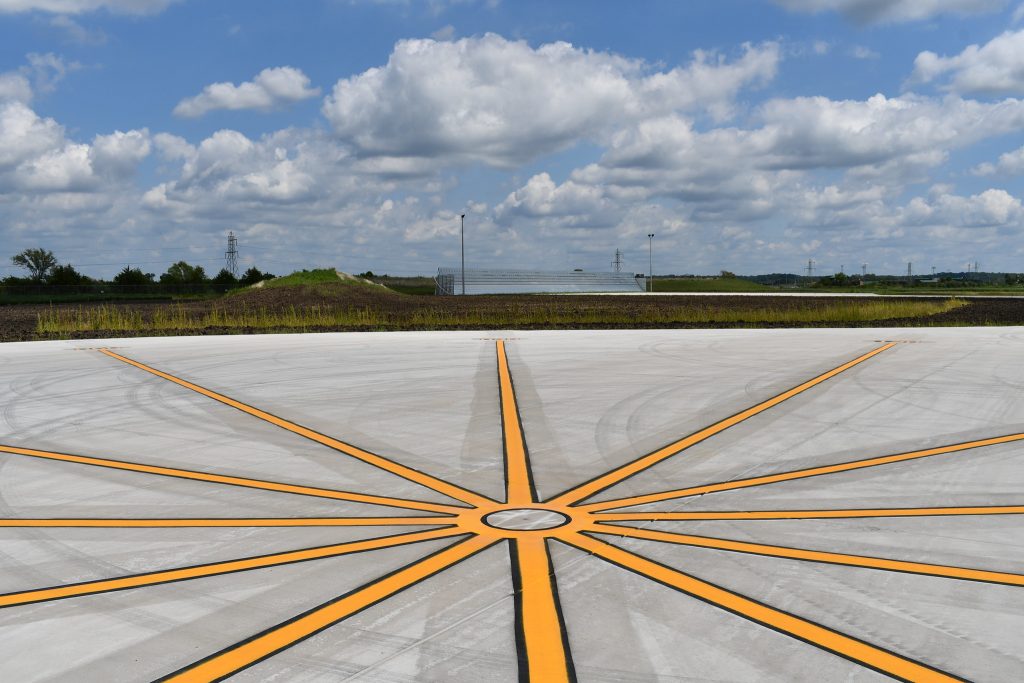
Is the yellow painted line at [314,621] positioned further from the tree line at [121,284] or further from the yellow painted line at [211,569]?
the tree line at [121,284]

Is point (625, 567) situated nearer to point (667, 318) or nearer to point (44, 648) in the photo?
point (44, 648)

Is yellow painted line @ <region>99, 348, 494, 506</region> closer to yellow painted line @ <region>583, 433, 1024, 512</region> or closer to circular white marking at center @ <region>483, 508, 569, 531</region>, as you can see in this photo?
circular white marking at center @ <region>483, 508, 569, 531</region>

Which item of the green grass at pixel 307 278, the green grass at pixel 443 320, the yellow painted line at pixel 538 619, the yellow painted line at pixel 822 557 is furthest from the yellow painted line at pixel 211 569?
the green grass at pixel 307 278

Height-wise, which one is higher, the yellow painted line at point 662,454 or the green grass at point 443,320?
the green grass at point 443,320

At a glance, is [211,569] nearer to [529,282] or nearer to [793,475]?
[793,475]

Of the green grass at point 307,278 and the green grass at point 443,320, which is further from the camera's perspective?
the green grass at point 307,278

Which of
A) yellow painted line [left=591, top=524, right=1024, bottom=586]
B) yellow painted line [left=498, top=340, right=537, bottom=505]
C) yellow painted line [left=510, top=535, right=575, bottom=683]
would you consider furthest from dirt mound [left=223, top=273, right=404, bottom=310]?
yellow painted line [left=510, top=535, right=575, bottom=683]
